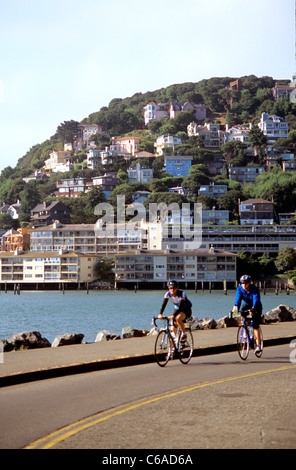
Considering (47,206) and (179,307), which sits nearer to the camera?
(179,307)

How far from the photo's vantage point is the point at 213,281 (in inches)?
5221

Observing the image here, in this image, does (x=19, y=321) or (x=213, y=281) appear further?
(x=213, y=281)

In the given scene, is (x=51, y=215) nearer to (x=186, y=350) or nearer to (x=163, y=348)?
(x=186, y=350)

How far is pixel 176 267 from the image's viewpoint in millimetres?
132125

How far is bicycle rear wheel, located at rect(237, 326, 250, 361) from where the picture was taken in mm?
15505

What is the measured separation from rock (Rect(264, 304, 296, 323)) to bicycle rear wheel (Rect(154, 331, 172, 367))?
11.2 m

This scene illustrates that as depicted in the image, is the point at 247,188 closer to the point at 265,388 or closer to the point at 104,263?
the point at 104,263

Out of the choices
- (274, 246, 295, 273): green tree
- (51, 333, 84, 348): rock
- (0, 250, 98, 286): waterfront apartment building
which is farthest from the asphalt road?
(0, 250, 98, 286): waterfront apartment building

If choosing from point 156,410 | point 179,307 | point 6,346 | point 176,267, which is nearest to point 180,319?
point 179,307

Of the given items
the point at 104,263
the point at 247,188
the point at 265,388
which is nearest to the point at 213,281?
the point at 104,263

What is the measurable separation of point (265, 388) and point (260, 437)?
12.0 feet

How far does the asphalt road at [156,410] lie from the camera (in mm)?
8148

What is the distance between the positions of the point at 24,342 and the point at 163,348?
5.26 meters

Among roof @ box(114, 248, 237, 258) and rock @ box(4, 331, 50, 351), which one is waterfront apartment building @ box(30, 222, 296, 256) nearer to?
roof @ box(114, 248, 237, 258)
